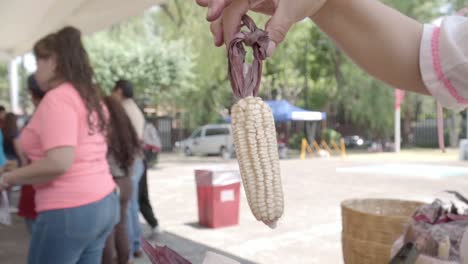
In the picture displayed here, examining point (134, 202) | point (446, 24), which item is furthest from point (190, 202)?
point (446, 24)

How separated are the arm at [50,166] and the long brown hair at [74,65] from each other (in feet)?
0.65

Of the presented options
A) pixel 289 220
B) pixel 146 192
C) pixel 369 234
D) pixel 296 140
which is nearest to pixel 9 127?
pixel 146 192

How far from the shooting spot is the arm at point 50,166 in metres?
1.68

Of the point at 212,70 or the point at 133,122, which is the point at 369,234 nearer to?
the point at 133,122

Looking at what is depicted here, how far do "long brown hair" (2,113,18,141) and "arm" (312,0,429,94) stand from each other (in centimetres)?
678

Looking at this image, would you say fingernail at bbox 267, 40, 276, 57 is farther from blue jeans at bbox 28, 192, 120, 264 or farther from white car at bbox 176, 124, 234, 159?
white car at bbox 176, 124, 234, 159

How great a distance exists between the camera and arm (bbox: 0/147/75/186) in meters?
1.68

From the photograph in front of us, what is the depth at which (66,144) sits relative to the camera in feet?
5.59

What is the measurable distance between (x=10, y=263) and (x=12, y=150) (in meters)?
2.76

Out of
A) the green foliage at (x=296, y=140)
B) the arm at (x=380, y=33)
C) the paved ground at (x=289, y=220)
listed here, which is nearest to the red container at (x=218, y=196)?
the paved ground at (x=289, y=220)

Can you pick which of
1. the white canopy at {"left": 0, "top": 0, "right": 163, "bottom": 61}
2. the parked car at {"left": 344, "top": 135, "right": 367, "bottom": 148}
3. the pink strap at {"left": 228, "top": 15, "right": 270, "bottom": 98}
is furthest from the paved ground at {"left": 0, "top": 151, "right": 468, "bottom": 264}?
the parked car at {"left": 344, "top": 135, "right": 367, "bottom": 148}

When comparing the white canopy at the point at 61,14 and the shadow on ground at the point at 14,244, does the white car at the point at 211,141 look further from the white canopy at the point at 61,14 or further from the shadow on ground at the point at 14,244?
the shadow on ground at the point at 14,244

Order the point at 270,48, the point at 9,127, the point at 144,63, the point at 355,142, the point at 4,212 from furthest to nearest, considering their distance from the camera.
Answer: the point at 355,142 < the point at 144,63 < the point at 9,127 < the point at 4,212 < the point at 270,48

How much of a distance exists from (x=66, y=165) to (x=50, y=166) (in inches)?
2.3
